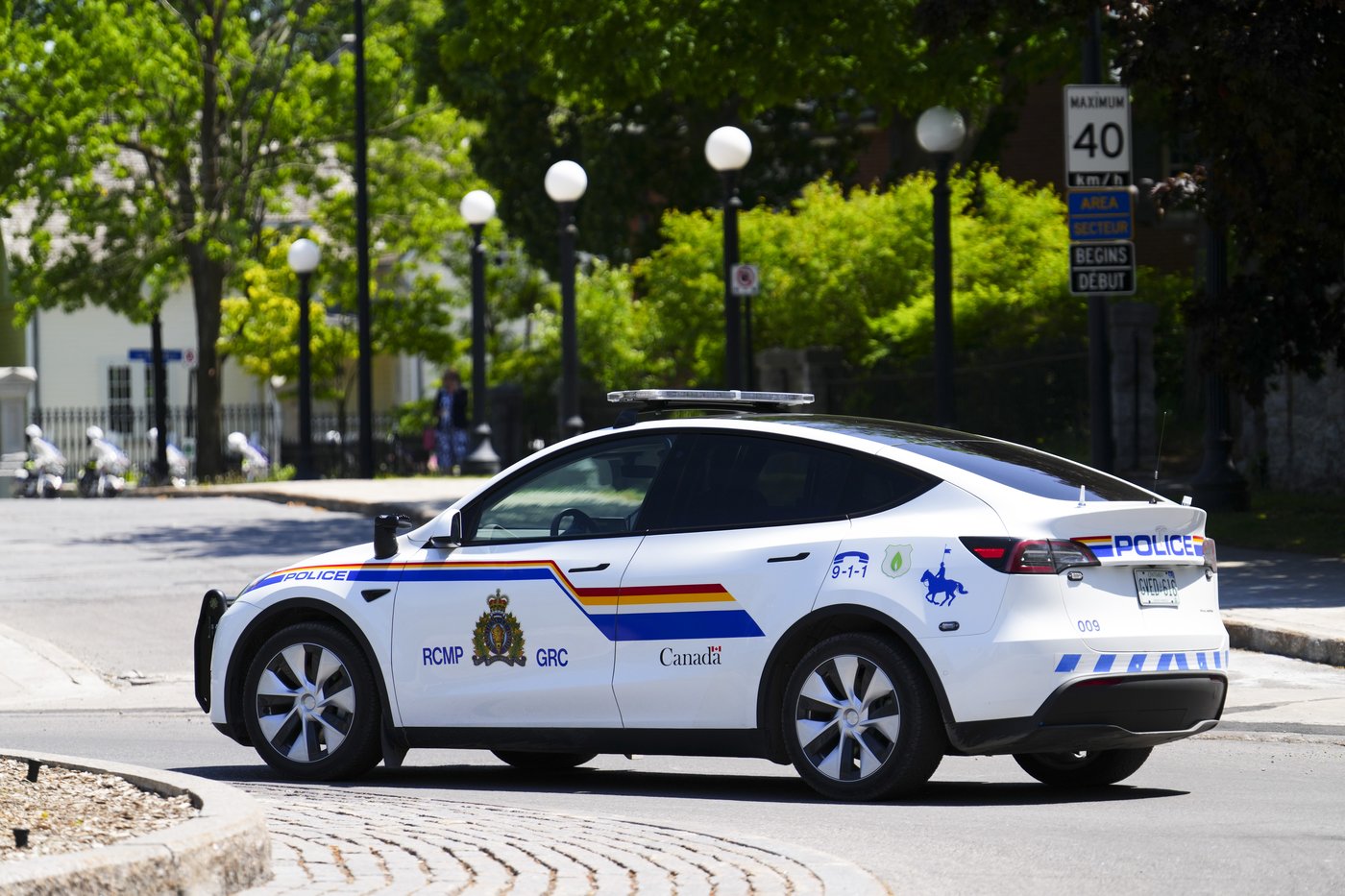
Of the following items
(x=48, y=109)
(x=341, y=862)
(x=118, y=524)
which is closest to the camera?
(x=341, y=862)

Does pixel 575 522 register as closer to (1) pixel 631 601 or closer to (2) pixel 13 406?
(1) pixel 631 601

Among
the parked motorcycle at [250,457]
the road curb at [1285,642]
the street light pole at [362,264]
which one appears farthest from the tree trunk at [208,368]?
the road curb at [1285,642]

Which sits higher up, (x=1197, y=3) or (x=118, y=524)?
(x=1197, y=3)

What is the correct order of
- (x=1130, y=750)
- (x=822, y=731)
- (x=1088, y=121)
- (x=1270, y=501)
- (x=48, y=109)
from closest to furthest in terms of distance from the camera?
1. (x=822, y=731)
2. (x=1130, y=750)
3. (x=1088, y=121)
4. (x=1270, y=501)
5. (x=48, y=109)

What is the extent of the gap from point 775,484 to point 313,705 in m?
2.29

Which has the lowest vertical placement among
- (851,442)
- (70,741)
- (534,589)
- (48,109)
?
(70,741)

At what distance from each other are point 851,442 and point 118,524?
18.8 metres

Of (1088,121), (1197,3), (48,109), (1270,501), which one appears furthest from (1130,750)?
(48,109)

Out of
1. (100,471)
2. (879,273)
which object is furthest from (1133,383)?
(100,471)

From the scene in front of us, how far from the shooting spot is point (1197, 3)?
54.1ft

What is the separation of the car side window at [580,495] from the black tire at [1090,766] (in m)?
1.90

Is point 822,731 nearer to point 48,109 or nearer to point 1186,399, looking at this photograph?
point 1186,399

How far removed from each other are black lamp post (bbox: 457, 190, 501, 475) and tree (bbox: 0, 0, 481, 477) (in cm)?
972

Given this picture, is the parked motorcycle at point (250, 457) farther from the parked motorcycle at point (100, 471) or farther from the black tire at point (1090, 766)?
the black tire at point (1090, 766)
